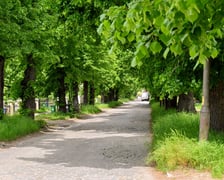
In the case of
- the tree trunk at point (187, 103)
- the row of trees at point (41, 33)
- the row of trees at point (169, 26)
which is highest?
the row of trees at point (41, 33)

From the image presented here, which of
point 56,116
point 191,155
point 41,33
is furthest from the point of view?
point 56,116

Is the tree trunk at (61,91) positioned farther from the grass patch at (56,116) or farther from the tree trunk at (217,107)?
the tree trunk at (217,107)

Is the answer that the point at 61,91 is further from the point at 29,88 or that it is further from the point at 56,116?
the point at 29,88

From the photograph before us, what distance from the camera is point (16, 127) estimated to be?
18328 millimetres

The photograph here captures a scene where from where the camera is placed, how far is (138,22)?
3.80 m

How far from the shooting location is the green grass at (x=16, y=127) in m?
16.8

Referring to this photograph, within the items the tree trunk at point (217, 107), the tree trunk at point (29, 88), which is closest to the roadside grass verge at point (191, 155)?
the tree trunk at point (217, 107)

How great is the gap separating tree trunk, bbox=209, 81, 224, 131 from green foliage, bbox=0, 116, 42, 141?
772 cm

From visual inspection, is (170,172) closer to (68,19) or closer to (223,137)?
(223,137)

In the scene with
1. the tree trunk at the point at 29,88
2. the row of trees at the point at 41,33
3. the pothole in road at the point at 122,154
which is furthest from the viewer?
the tree trunk at the point at 29,88

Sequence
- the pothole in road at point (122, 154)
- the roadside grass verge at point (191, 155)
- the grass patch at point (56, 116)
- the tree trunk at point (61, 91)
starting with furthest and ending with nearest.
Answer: the tree trunk at point (61, 91) → the grass patch at point (56, 116) → the pothole in road at point (122, 154) → the roadside grass verge at point (191, 155)

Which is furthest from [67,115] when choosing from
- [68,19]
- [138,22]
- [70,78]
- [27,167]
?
[138,22]

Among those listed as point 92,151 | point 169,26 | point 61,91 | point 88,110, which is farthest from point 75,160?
point 88,110

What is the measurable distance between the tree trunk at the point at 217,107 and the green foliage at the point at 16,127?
7721 mm
